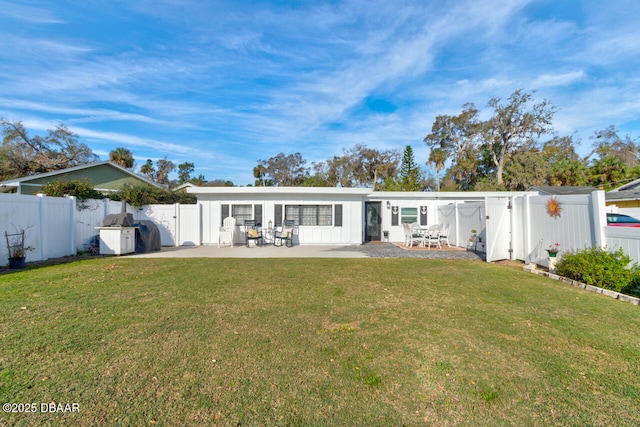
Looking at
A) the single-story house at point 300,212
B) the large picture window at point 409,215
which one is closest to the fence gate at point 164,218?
the single-story house at point 300,212

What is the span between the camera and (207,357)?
8.25 feet

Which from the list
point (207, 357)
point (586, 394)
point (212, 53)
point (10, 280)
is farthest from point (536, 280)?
point (212, 53)

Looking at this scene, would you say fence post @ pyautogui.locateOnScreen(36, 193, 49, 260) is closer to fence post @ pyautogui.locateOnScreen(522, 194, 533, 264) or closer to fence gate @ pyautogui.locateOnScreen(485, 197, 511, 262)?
fence gate @ pyautogui.locateOnScreen(485, 197, 511, 262)

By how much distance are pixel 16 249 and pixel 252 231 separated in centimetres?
642

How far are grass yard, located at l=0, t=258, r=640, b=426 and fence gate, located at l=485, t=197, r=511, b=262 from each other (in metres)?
3.16

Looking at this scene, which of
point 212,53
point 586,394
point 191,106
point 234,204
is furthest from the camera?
point 191,106

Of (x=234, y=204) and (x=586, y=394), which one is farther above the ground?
(x=234, y=204)

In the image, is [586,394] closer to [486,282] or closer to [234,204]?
[486,282]

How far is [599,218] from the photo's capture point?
5.53 meters

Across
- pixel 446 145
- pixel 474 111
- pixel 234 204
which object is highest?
pixel 474 111

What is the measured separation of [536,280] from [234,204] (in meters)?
10.3

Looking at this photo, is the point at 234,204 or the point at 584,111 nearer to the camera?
the point at 234,204

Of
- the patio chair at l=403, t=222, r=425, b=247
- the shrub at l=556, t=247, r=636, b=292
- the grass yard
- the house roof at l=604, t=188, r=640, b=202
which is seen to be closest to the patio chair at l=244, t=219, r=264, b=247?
the patio chair at l=403, t=222, r=425, b=247

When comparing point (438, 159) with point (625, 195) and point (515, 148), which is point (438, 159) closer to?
point (515, 148)
